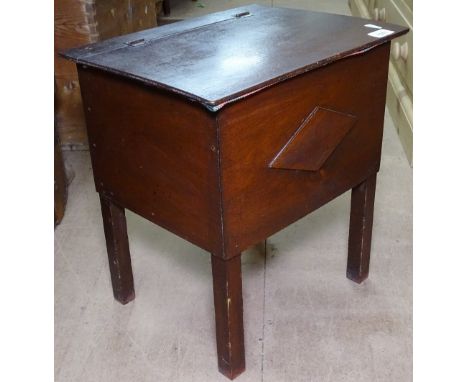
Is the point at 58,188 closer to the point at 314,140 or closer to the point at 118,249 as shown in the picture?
the point at 118,249

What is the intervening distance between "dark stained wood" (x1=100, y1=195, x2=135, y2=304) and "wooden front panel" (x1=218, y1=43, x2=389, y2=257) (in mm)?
425

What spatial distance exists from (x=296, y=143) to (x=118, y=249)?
24.1 inches

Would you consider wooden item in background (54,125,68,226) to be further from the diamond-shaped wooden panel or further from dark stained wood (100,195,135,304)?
the diamond-shaped wooden panel

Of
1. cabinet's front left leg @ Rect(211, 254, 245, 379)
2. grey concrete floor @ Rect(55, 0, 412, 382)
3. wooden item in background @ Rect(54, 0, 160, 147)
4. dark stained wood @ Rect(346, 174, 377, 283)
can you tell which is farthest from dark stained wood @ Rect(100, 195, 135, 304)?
wooden item in background @ Rect(54, 0, 160, 147)

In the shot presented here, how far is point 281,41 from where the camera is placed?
53.5 inches

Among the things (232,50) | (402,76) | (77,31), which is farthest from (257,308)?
(402,76)

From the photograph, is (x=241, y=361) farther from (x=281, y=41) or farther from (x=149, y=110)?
(x=281, y=41)

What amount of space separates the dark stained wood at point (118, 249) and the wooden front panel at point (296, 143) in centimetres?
43

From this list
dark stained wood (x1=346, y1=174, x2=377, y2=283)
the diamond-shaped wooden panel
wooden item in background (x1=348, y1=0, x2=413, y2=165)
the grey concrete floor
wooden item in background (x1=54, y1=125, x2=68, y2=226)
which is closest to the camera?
the diamond-shaped wooden panel

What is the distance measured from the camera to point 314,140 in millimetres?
1286

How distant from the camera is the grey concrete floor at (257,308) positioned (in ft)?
4.84

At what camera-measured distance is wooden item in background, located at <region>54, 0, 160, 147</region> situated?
2264mm

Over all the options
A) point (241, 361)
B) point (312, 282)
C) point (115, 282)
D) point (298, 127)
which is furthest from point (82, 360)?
point (298, 127)

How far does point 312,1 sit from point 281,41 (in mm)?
3547
